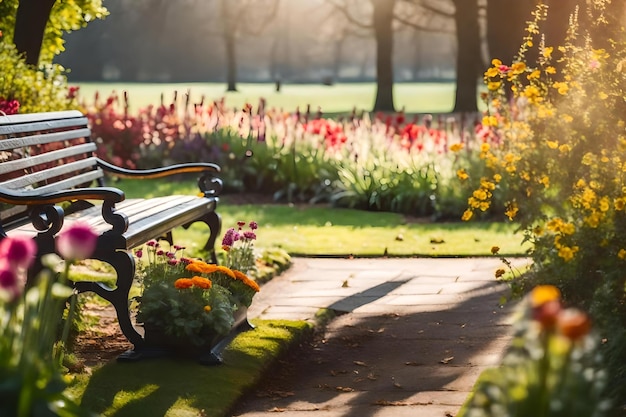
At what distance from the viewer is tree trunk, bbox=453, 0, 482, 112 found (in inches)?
1009

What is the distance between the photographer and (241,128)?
14.3m

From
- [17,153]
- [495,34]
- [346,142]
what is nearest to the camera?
[17,153]

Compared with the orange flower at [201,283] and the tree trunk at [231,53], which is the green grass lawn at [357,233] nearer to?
the orange flower at [201,283]

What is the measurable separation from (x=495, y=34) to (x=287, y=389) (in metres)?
15.8

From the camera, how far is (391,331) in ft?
21.2

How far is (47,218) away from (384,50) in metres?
25.7

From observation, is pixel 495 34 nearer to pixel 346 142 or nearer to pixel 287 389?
pixel 346 142

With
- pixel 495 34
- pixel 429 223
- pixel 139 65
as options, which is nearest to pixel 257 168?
pixel 429 223

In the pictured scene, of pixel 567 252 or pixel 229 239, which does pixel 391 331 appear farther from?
pixel 567 252

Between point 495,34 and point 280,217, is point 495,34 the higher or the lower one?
the higher one

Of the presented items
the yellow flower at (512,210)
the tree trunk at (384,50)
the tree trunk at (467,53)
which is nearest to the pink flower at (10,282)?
the yellow flower at (512,210)

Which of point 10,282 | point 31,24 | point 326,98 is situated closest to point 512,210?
point 10,282

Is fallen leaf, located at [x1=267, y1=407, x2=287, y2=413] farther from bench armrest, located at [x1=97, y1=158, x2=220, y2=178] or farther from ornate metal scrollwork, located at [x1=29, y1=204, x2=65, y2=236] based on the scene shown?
bench armrest, located at [x1=97, y1=158, x2=220, y2=178]

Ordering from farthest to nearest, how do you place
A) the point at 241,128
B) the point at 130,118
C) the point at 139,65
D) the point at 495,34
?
the point at 139,65, the point at 495,34, the point at 130,118, the point at 241,128
